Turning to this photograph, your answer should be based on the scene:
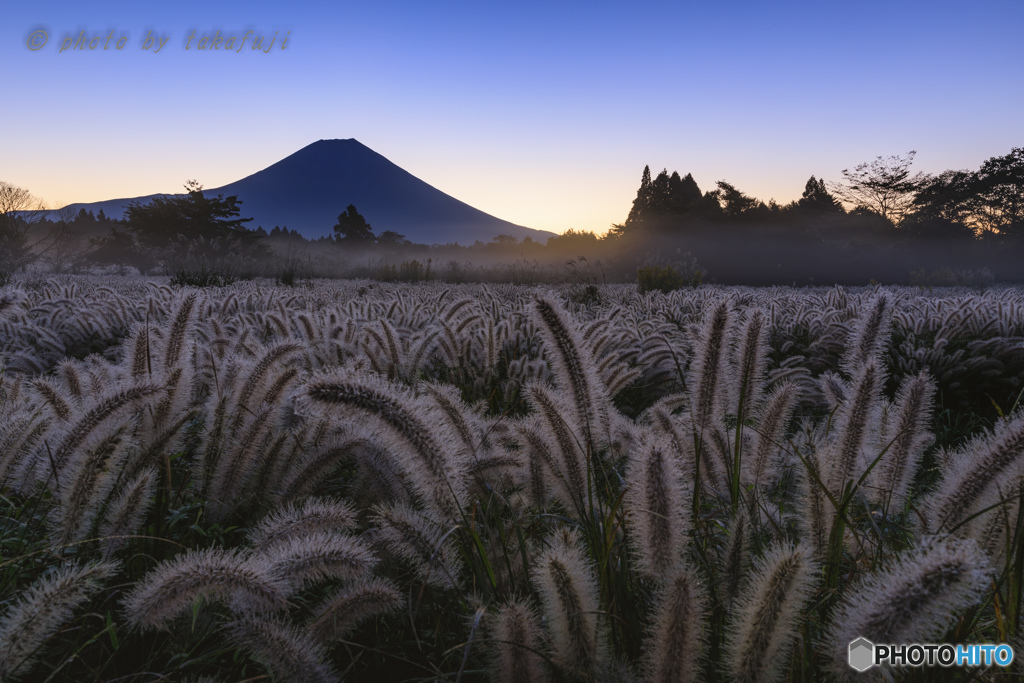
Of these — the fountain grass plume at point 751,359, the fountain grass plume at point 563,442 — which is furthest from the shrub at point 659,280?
the fountain grass plume at point 563,442

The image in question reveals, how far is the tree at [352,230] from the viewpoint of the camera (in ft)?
265

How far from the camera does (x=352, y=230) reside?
81.3 m

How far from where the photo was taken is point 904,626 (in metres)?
0.77

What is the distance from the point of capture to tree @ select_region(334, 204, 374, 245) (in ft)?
265

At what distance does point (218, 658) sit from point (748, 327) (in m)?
1.64

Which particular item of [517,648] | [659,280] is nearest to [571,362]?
[517,648]

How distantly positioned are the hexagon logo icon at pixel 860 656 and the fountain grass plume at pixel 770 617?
3.3 inches

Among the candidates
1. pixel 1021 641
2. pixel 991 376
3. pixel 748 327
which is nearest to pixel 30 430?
pixel 748 327

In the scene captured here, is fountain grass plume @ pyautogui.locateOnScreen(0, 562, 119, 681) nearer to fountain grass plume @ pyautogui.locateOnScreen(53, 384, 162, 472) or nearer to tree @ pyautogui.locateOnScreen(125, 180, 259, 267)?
fountain grass plume @ pyautogui.locateOnScreen(53, 384, 162, 472)

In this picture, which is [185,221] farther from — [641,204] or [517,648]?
[517,648]

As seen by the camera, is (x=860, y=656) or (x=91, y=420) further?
(x=91, y=420)

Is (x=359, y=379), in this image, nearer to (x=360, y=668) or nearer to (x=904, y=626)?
(x=360, y=668)

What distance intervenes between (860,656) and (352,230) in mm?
85551

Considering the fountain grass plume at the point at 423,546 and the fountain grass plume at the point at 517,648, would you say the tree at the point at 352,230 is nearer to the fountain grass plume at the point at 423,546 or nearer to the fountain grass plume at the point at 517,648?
the fountain grass plume at the point at 423,546
